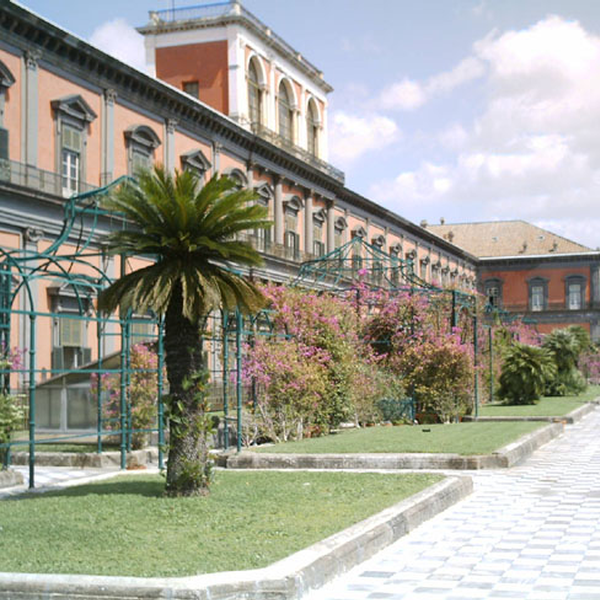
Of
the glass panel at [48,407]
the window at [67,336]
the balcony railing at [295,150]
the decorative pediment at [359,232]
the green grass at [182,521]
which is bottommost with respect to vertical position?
the green grass at [182,521]

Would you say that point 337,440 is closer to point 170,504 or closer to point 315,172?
point 170,504

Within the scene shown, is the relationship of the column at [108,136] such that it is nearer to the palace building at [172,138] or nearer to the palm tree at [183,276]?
the palace building at [172,138]

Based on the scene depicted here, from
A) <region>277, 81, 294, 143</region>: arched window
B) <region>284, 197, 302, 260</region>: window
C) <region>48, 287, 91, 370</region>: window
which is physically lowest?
<region>48, 287, 91, 370</region>: window

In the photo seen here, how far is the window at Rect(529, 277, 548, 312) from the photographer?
2955 inches

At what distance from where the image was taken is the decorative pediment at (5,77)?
2369cm

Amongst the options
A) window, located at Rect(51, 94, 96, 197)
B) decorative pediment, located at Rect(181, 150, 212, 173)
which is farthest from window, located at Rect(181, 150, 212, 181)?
window, located at Rect(51, 94, 96, 197)

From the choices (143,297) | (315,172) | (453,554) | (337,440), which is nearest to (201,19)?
(315,172)

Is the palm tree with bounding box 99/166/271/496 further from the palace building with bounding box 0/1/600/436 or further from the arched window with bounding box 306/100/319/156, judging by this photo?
the arched window with bounding box 306/100/319/156

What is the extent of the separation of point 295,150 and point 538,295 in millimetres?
38386

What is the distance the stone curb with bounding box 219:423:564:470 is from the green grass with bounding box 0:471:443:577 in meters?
1.59

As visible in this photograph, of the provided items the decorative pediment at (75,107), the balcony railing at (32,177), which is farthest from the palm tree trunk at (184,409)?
the decorative pediment at (75,107)

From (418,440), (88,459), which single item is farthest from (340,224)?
(88,459)

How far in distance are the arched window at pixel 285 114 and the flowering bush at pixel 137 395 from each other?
28.0 m

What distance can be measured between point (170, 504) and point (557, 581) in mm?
4041
